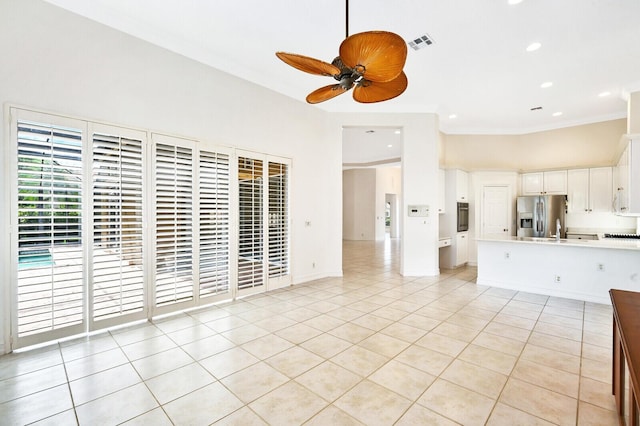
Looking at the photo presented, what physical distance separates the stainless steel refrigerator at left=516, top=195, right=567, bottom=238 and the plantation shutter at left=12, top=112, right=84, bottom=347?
788 centimetres

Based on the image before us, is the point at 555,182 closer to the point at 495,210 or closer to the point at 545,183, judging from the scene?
the point at 545,183

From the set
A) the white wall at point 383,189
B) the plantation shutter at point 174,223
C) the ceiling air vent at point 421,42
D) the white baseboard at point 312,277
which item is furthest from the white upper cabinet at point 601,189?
the plantation shutter at point 174,223

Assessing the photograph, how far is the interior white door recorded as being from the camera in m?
6.97

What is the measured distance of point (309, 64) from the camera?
7.68 ft

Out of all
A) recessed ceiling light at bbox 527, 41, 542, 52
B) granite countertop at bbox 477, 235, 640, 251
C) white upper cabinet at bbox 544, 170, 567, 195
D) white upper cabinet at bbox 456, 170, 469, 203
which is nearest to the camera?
recessed ceiling light at bbox 527, 41, 542, 52

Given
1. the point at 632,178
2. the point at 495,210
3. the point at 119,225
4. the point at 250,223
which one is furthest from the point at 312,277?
the point at 632,178

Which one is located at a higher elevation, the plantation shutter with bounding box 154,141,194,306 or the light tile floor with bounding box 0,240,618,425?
the plantation shutter with bounding box 154,141,194,306

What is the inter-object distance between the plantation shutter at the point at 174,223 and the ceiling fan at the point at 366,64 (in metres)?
2.08

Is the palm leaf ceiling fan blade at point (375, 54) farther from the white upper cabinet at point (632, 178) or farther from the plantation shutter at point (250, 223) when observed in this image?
the white upper cabinet at point (632, 178)

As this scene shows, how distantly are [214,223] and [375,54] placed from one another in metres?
2.98

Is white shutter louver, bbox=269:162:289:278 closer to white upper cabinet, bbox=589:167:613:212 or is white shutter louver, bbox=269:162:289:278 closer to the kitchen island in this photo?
the kitchen island

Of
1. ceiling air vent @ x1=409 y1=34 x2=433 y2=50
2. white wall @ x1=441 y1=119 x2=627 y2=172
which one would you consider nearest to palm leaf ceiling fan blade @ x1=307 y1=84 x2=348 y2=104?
ceiling air vent @ x1=409 y1=34 x2=433 y2=50

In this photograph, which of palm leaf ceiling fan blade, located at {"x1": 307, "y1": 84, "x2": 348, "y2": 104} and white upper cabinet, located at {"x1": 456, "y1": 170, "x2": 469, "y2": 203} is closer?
palm leaf ceiling fan blade, located at {"x1": 307, "y1": 84, "x2": 348, "y2": 104}

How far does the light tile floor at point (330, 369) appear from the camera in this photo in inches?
76.5
